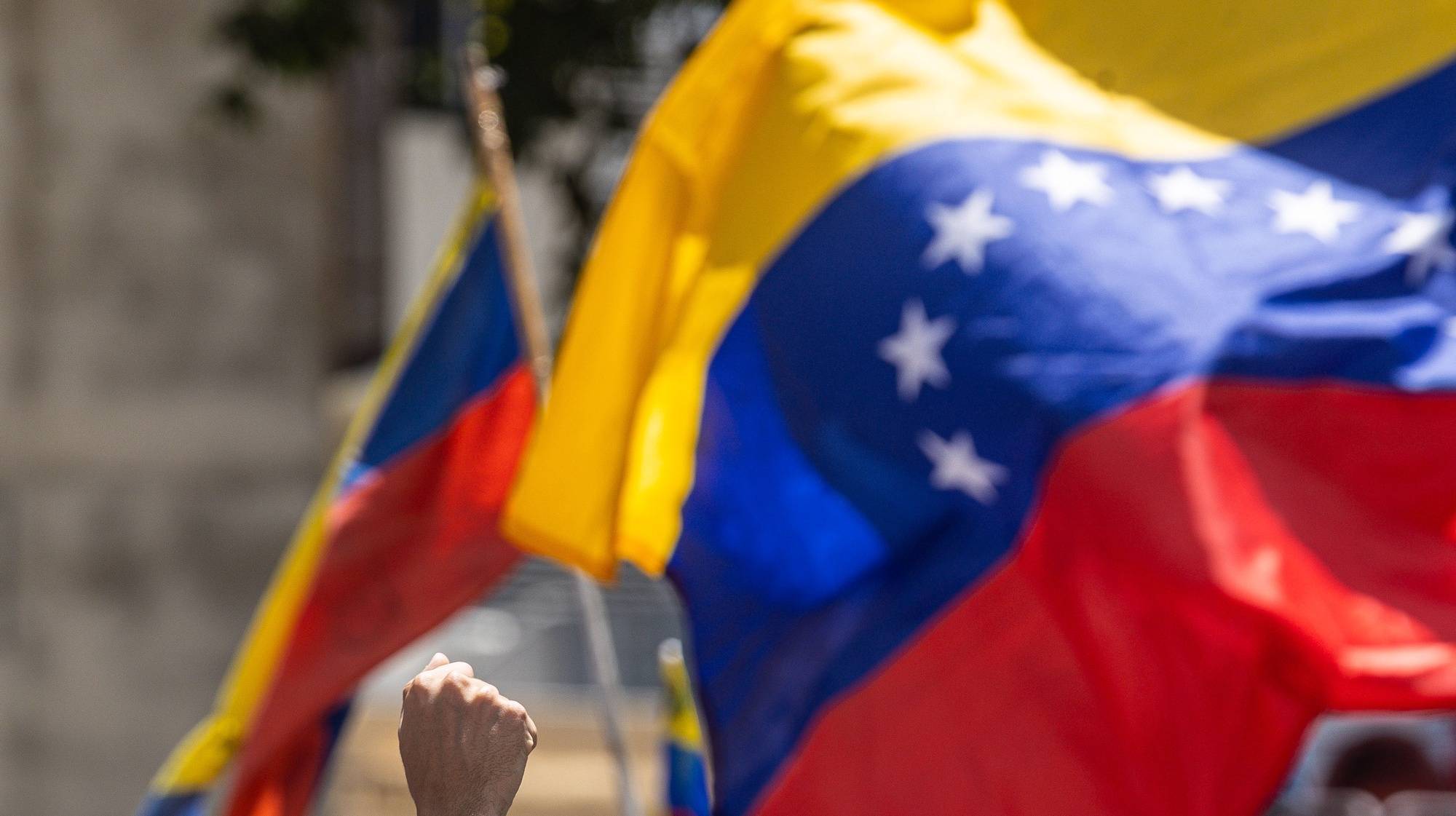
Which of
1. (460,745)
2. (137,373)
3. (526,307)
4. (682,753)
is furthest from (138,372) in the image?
(460,745)

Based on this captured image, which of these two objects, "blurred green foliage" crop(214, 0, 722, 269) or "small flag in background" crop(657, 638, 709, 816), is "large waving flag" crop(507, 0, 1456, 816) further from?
"blurred green foliage" crop(214, 0, 722, 269)

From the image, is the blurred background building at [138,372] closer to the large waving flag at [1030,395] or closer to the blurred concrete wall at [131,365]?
the blurred concrete wall at [131,365]

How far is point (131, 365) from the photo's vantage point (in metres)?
9.95

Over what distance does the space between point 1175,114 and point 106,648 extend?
7415mm

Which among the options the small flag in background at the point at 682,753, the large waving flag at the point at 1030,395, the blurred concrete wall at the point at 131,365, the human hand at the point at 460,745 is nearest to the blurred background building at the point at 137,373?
the blurred concrete wall at the point at 131,365

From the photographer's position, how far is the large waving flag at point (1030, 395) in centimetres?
332

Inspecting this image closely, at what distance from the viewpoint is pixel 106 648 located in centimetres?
999

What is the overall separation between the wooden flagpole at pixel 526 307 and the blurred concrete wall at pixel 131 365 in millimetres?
5132

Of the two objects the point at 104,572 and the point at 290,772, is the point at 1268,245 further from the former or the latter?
the point at 104,572

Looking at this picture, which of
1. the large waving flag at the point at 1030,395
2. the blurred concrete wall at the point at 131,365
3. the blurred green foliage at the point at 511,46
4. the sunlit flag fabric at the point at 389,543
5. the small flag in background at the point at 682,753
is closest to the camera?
the large waving flag at the point at 1030,395

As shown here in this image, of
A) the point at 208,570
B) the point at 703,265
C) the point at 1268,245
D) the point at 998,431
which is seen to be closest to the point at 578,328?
the point at 703,265

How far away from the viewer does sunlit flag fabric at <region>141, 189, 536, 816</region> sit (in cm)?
479

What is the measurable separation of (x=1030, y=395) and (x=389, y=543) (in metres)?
1.97

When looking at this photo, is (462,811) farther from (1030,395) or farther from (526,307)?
(526,307)
